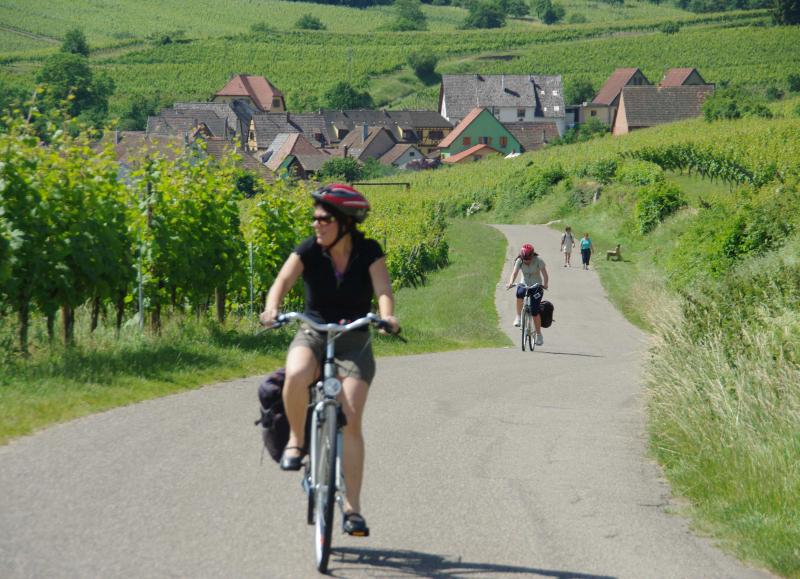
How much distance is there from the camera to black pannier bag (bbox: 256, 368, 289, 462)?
4824 millimetres

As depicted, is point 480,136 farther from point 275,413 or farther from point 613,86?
point 275,413

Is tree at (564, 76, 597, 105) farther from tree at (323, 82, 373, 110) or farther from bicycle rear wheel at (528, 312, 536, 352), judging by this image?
bicycle rear wheel at (528, 312, 536, 352)

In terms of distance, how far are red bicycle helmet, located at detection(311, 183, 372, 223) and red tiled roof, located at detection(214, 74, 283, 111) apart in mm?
132869

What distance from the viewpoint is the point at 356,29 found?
186 m

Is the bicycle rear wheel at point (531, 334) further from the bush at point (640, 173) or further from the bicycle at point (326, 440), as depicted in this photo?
the bush at point (640, 173)

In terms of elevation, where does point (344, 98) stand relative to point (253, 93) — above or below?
below

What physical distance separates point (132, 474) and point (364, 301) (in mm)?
2274

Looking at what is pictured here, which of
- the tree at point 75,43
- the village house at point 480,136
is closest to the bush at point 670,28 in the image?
the village house at point 480,136

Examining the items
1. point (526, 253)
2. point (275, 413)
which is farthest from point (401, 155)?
point (275, 413)

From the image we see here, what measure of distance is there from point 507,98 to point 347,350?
404 feet

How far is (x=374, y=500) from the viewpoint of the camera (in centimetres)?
580

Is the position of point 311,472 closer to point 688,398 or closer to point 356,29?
point 688,398

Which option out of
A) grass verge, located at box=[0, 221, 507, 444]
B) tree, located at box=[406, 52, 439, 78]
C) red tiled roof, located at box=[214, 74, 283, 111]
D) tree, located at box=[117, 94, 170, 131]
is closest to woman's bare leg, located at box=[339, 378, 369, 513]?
grass verge, located at box=[0, 221, 507, 444]

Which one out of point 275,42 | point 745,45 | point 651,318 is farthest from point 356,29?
point 651,318
